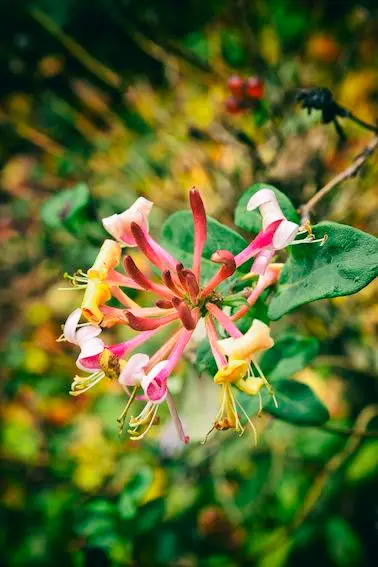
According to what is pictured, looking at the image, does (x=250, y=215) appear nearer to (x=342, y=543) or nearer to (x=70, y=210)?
(x=70, y=210)

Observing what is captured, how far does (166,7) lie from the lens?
173 cm

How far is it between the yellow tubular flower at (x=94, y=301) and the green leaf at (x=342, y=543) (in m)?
0.90

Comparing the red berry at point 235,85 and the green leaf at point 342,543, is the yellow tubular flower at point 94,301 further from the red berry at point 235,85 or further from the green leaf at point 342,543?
the green leaf at point 342,543

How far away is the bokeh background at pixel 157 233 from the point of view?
121 centimetres

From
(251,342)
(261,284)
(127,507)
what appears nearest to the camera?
(251,342)

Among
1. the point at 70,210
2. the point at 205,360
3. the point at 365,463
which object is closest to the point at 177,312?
the point at 205,360

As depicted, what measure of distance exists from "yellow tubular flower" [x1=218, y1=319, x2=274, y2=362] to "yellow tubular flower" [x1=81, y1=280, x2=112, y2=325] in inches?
6.3

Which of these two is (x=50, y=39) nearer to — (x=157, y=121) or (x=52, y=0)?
(x=52, y=0)

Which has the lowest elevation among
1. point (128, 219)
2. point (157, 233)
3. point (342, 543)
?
point (342, 543)

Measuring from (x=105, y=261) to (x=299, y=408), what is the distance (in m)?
0.39

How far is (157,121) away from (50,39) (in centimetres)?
56

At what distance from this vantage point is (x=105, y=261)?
0.67m

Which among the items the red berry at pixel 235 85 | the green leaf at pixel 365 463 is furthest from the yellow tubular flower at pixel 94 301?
the green leaf at pixel 365 463

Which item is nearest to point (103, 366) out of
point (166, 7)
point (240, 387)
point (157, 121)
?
point (240, 387)
